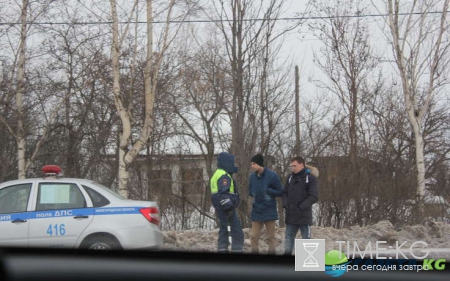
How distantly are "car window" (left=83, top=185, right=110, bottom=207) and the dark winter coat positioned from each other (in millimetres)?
2669

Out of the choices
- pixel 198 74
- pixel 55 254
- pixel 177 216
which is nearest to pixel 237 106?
pixel 177 216

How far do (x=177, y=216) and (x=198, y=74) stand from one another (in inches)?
277

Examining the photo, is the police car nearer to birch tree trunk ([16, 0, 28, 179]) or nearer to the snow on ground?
the snow on ground

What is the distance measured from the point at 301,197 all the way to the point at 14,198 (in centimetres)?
409

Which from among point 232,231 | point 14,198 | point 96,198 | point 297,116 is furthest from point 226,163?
point 297,116

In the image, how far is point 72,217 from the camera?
24.8 feet

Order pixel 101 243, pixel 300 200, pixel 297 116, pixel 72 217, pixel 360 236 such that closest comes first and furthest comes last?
pixel 101 243
pixel 72 217
pixel 300 200
pixel 360 236
pixel 297 116

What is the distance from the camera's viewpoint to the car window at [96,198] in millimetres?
7750

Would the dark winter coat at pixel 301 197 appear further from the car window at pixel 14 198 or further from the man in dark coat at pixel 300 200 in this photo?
the car window at pixel 14 198

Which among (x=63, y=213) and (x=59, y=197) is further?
(x=59, y=197)

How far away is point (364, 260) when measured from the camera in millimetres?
4918

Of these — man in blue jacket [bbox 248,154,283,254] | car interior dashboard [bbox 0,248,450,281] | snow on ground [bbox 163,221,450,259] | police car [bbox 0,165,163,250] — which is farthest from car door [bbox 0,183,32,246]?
man in blue jacket [bbox 248,154,283,254]

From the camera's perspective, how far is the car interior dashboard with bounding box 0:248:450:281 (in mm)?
4891

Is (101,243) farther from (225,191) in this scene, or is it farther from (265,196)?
(265,196)
